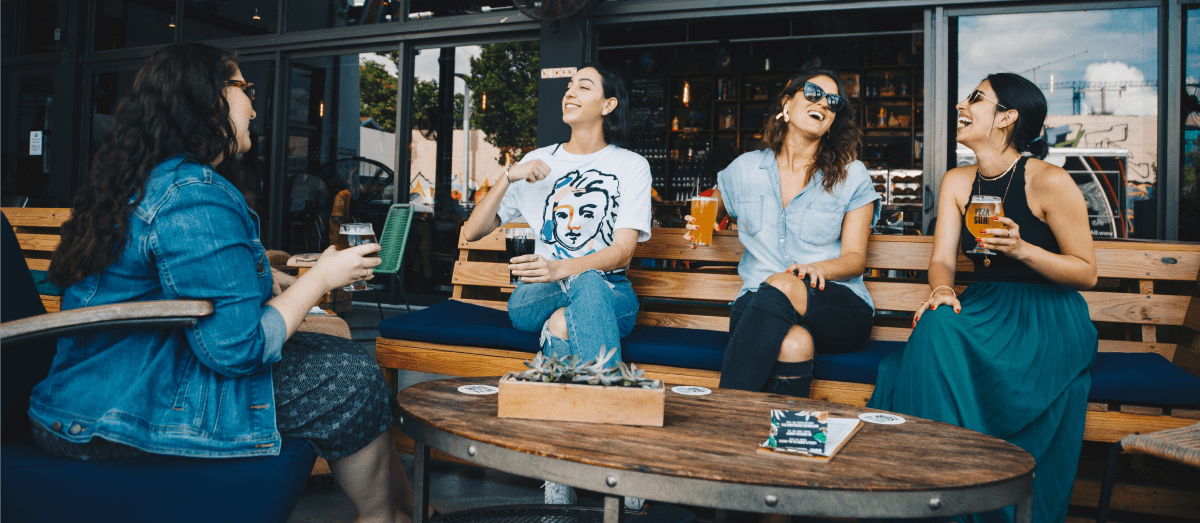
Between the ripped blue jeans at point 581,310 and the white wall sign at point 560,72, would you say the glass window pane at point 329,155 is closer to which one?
the white wall sign at point 560,72

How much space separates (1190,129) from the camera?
3893 millimetres

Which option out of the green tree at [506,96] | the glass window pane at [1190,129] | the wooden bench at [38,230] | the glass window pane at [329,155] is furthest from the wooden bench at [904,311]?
the glass window pane at [329,155]

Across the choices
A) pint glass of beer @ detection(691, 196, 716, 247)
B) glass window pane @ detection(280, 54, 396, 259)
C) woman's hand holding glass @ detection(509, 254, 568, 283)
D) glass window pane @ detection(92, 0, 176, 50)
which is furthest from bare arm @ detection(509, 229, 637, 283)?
glass window pane @ detection(92, 0, 176, 50)

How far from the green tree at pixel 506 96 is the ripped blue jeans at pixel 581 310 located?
323 centimetres

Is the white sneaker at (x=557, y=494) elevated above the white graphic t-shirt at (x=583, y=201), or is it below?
below

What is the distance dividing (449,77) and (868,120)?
4905 millimetres

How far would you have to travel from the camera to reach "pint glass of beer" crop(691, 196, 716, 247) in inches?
91.1

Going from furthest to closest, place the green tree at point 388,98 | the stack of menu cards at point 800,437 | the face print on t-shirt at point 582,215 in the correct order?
1. the green tree at point 388,98
2. the face print on t-shirt at point 582,215
3. the stack of menu cards at point 800,437

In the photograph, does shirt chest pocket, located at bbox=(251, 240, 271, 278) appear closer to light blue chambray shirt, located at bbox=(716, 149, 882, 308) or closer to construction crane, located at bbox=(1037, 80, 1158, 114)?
light blue chambray shirt, located at bbox=(716, 149, 882, 308)

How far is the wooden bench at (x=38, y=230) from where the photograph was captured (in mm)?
3790

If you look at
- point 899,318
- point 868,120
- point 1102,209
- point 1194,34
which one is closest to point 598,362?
point 899,318

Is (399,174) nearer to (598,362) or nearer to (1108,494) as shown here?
(598,362)

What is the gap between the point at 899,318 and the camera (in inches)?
109

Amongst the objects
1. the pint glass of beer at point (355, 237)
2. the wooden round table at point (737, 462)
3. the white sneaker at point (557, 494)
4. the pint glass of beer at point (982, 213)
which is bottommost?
the white sneaker at point (557, 494)
